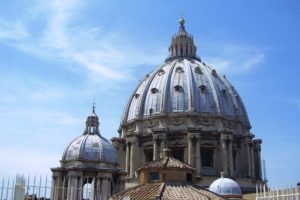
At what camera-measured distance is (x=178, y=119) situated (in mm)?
65125

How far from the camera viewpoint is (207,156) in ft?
210

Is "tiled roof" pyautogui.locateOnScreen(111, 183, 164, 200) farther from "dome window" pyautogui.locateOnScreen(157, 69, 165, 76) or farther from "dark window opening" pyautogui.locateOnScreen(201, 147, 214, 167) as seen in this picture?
"dome window" pyautogui.locateOnScreen(157, 69, 165, 76)

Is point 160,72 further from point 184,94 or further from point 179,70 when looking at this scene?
point 184,94

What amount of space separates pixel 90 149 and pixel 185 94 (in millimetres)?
21998

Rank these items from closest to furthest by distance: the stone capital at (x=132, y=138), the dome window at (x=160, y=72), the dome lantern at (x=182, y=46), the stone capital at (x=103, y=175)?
Result: the stone capital at (x=103, y=175), the stone capital at (x=132, y=138), the dome window at (x=160, y=72), the dome lantern at (x=182, y=46)

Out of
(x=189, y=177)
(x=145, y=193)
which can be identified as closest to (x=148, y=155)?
(x=189, y=177)

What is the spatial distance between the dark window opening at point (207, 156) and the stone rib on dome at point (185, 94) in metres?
5.47

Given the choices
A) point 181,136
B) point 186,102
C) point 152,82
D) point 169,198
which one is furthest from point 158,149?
point 169,198

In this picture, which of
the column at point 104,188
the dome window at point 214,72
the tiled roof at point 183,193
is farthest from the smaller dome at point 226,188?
the dome window at point 214,72

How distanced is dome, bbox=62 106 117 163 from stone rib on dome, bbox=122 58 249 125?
50.1 ft

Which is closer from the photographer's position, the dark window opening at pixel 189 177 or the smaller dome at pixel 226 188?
the dark window opening at pixel 189 177

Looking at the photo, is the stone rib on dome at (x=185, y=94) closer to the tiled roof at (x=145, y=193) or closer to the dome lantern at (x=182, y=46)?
the dome lantern at (x=182, y=46)

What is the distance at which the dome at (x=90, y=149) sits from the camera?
50125 mm

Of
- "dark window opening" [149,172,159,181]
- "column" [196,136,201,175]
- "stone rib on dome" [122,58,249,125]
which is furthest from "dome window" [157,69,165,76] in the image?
"dark window opening" [149,172,159,181]
